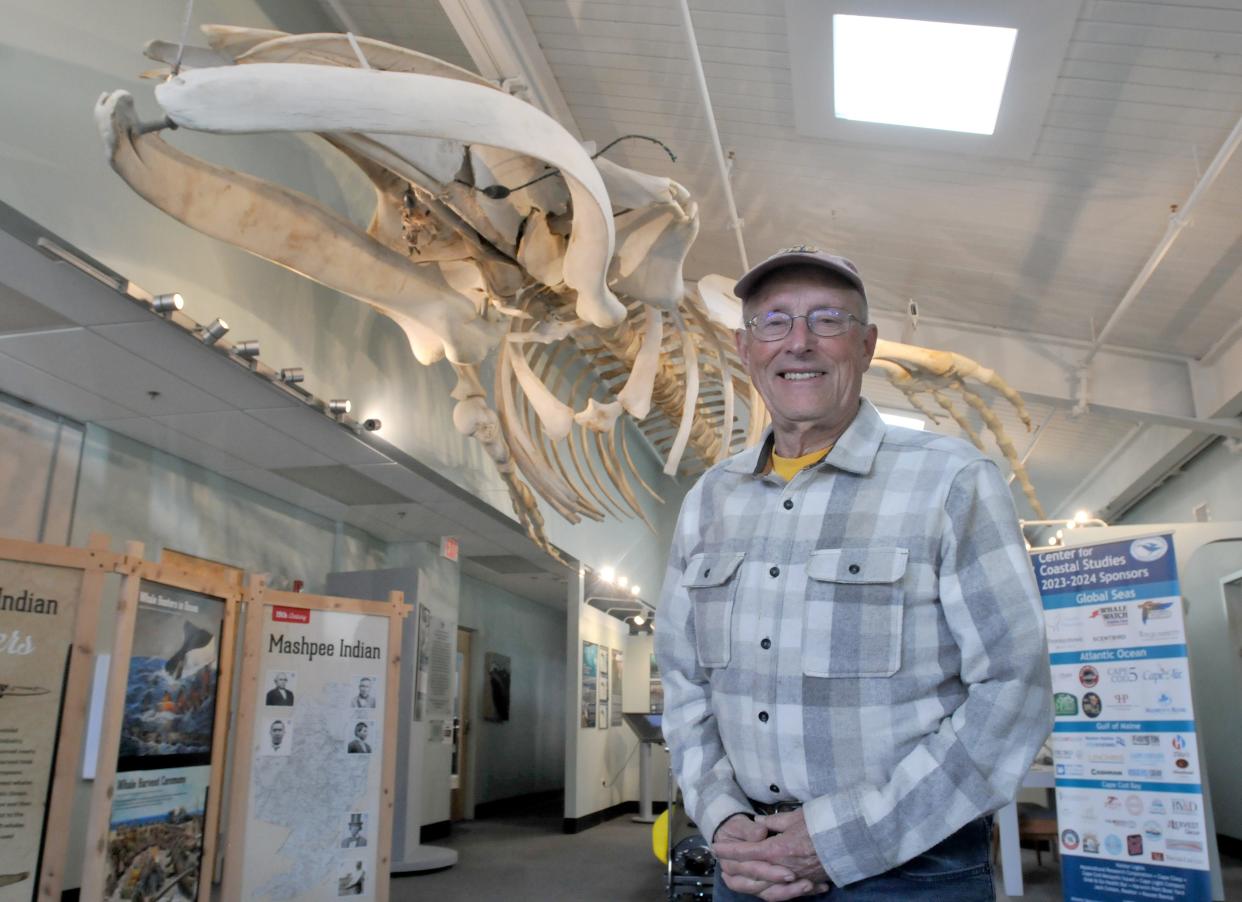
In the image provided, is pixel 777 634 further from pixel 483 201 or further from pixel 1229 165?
pixel 1229 165

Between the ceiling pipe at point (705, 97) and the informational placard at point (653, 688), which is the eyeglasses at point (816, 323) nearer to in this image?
the ceiling pipe at point (705, 97)

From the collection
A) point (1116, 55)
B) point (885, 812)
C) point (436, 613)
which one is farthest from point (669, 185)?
point (436, 613)

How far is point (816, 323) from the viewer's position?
1512 millimetres

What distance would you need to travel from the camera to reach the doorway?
38.5 ft

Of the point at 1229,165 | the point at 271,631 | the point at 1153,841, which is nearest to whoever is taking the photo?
the point at 271,631

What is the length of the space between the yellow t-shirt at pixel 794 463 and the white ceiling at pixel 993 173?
2924 millimetres

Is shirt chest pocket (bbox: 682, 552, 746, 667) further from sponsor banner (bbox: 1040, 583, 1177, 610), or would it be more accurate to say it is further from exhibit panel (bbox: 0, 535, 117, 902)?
sponsor banner (bbox: 1040, 583, 1177, 610)

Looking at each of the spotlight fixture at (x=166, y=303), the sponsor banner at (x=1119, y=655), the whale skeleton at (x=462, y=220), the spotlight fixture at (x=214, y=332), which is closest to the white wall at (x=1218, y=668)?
the sponsor banner at (x=1119, y=655)

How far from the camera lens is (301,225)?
10.6 feet

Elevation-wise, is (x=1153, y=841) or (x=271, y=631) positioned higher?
(x=271, y=631)

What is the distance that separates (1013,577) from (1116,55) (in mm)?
4332

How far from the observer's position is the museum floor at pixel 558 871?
6520 millimetres

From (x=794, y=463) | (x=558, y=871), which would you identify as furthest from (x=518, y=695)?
(x=794, y=463)

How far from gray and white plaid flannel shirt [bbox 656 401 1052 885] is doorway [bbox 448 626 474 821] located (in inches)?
420
